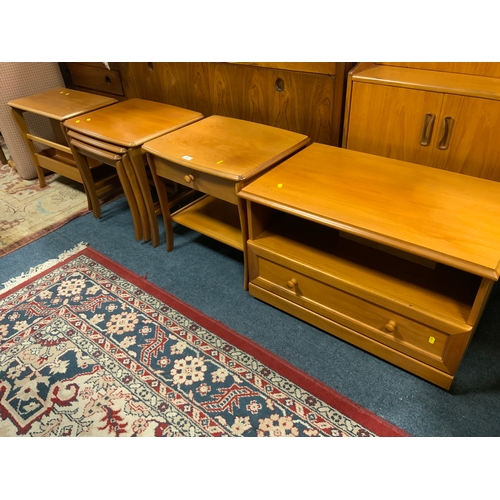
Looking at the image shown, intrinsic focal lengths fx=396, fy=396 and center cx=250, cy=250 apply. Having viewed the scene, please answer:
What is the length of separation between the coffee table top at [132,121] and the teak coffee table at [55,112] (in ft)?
0.34

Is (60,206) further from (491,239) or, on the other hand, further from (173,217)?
(491,239)

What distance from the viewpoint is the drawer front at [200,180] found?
1455mm

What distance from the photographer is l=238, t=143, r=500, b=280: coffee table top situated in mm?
1050

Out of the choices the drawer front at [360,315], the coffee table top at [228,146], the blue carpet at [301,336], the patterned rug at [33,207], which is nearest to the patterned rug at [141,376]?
the blue carpet at [301,336]

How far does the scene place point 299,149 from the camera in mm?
1641

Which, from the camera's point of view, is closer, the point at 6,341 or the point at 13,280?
the point at 6,341

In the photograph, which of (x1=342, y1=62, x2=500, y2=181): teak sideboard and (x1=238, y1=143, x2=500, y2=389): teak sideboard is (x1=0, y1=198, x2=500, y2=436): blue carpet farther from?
(x1=342, y1=62, x2=500, y2=181): teak sideboard

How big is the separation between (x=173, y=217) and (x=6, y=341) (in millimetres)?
847

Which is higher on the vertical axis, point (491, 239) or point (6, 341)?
point (491, 239)

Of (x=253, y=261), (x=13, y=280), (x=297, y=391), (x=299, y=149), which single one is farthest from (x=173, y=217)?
(x=297, y=391)

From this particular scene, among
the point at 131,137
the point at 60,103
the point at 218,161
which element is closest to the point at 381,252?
the point at 218,161

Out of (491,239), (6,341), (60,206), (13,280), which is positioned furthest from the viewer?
(60,206)

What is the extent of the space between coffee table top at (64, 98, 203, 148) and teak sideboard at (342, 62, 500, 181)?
829 millimetres

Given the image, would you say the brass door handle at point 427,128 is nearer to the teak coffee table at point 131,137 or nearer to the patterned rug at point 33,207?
the teak coffee table at point 131,137
